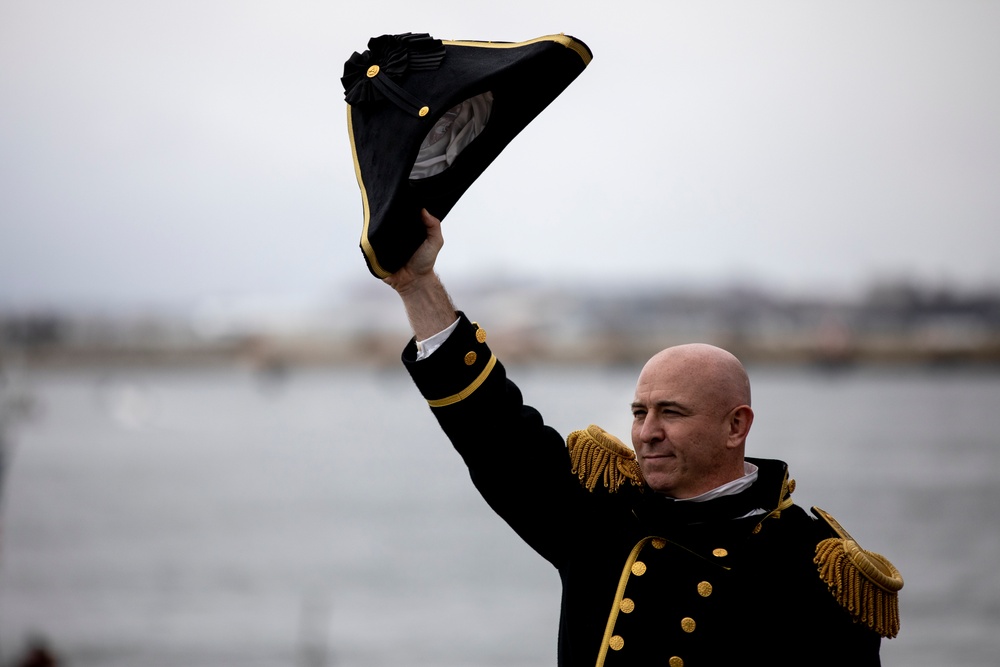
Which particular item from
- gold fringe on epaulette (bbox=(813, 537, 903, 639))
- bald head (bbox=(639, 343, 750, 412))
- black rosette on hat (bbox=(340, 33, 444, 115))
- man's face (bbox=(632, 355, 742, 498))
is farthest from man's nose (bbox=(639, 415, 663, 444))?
black rosette on hat (bbox=(340, 33, 444, 115))

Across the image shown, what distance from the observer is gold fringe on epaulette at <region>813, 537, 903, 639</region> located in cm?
284

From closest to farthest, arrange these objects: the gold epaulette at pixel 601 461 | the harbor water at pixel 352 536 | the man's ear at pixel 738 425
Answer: the man's ear at pixel 738 425, the gold epaulette at pixel 601 461, the harbor water at pixel 352 536

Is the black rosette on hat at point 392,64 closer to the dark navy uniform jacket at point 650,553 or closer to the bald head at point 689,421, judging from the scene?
the dark navy uniform jacket at point 650,553

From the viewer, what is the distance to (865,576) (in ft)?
9.36

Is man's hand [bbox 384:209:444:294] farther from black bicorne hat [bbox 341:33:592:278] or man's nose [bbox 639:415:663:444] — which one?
man's nose [bbox 639:415:663:444]

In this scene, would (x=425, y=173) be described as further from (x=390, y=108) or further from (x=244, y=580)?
(x=244, y=580)

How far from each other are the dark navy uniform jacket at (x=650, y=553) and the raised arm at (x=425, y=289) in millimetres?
63

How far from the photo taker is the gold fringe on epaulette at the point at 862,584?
2844 millimetres

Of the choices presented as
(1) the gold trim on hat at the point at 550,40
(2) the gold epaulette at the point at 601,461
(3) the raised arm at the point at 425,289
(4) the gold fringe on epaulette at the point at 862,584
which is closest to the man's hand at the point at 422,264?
(3) the raised arm at the point at 425,289

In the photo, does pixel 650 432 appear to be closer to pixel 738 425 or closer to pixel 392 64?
pixel 738 425

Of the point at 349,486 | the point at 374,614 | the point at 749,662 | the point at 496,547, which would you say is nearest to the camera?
the point at 749,662

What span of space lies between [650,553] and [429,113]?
124 cm

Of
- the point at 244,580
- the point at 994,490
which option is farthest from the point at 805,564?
the point at 994,490

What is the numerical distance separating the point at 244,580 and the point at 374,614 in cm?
609
